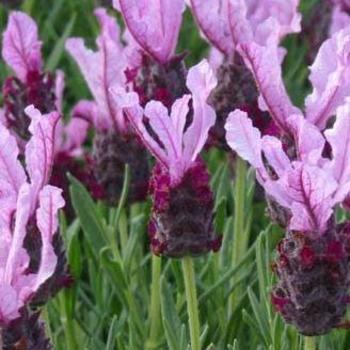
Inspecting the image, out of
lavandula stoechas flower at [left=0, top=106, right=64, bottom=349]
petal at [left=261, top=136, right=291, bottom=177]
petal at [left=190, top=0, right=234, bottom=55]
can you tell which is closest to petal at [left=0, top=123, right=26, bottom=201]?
lavandula stoechas flower at [left=0, top=106, right=64, bottom=349]

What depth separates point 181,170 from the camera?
45.3 inches

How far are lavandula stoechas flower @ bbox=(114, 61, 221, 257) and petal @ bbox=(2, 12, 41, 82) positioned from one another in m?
0.43

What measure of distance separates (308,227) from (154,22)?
38cm

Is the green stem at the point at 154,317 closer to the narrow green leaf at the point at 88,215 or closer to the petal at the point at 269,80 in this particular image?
the narrow green leaf at the point at 88,215

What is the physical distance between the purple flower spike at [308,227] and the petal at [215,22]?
0.31 meters

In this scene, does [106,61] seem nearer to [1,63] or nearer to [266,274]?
[266,274]

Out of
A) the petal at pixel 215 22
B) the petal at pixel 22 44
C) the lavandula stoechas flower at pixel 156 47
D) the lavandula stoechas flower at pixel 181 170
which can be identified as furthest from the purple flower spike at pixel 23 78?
the lavandula stoechas flower at pixel 181 170

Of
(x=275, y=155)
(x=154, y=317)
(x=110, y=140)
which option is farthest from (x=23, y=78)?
(x=275, y=155)

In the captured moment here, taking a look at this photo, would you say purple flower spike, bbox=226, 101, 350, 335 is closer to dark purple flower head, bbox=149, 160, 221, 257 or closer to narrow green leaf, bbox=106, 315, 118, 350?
dark purple flower head, bbox=149, 160, 221, 257

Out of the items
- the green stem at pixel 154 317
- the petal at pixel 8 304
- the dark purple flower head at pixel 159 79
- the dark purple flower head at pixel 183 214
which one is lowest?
the green stem at pixel 154 317

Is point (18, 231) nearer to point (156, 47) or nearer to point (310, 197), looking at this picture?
point (310, 197)

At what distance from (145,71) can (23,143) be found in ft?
0.76

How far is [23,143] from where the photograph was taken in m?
1.56

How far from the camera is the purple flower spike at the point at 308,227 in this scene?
1.06 m
